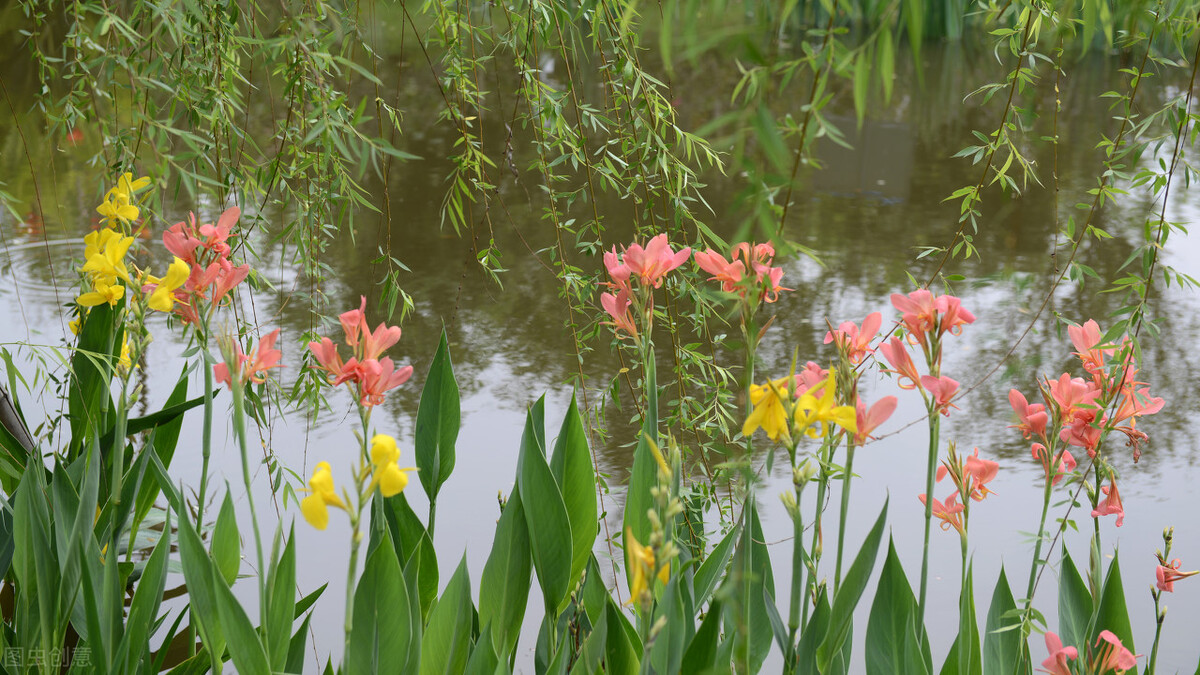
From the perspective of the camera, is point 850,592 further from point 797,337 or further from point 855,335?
point 797,337

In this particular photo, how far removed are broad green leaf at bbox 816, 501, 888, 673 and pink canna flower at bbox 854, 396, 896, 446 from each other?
101mm

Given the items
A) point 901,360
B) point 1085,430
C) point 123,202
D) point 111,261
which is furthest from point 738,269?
point 123,202

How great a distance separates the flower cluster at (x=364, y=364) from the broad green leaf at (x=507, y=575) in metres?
0.28

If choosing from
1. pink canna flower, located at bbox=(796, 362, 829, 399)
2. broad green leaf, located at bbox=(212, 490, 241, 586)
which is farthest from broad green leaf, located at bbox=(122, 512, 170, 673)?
pink canna flower, located at bbox=(796, 362, 829, 399)

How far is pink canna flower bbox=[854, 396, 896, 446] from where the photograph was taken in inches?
26.7

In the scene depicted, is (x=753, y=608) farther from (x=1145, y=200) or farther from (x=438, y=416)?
(x=1145, y=200)

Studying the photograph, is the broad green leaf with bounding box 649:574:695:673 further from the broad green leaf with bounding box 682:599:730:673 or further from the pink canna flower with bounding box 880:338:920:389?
the pink canna flower with bounding box 880:338:920:389

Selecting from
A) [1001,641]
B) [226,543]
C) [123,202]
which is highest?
[123,202]

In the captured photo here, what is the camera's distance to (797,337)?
261 cm

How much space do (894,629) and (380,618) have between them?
0.44m

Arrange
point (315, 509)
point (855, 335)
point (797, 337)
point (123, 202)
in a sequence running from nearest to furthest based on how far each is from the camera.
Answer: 1. point (315, 509)
2. point (855, 335)
3. point (123, 202)
4. point (797, 337)

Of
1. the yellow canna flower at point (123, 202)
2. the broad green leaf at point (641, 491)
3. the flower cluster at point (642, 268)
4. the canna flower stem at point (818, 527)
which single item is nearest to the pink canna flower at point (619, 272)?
the flower cluster at point (642, 268)

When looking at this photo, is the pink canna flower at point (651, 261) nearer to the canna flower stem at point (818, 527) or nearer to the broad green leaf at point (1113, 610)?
the canna flower stem at point (818, 527)

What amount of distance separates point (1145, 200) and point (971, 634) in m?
3.58
